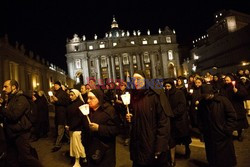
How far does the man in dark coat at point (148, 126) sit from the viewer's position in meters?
3.21

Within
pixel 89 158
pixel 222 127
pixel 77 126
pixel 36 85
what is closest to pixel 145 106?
pixel 89 158

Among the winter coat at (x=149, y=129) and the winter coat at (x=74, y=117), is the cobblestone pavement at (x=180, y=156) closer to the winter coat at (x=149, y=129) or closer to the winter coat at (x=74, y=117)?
the winter coat at (x=74, y=117)

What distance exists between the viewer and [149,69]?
89.7 metres

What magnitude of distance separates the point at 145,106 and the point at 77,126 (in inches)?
91.5

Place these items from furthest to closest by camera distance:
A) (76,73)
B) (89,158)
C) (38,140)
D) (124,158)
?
(76,73) → (38,140) → (124,158) → (89,158)

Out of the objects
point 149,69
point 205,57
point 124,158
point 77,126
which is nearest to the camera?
point 77,126

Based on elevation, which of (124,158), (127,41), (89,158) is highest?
(127,41)

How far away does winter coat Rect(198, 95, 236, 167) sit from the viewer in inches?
164

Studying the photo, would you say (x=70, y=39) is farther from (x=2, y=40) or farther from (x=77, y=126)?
(x=77, y=126)

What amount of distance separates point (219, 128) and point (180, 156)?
193 centimetres

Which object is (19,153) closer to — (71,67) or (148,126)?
(148,126)

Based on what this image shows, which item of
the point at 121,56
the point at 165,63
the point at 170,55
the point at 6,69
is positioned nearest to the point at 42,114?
the point at 6,69

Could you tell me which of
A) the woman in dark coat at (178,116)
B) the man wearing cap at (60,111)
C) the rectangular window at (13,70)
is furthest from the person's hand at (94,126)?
the rectangular window at (13,70)

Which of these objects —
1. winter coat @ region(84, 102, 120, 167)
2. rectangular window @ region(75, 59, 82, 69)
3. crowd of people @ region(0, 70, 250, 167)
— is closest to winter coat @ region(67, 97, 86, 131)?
crowd of people @ region(0, 70, 250, 167)
